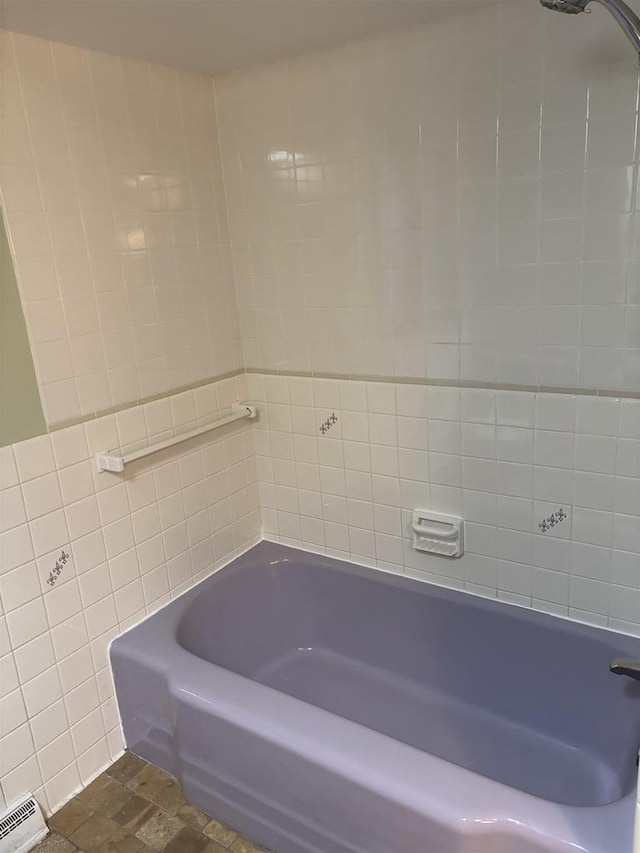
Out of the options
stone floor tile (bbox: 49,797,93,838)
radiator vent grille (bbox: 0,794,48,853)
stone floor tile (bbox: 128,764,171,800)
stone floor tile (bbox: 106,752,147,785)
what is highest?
radiator vent grille (bbox: 0,794,48,853)

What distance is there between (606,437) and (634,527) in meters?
0.26

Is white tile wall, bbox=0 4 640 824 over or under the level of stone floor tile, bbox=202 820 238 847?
over

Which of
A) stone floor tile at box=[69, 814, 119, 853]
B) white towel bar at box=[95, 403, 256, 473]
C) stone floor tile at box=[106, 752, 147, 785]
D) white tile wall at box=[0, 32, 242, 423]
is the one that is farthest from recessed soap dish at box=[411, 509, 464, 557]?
stone floor tile at box=[69, 814, 119, 853]

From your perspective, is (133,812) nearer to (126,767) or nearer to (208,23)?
(126,767)

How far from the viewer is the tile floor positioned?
166cm

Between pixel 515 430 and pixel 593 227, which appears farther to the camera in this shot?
pixel 515 430

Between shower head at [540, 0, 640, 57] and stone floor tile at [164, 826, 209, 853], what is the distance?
6.93ft

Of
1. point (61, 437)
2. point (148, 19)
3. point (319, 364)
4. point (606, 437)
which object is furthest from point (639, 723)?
point (148, 19)

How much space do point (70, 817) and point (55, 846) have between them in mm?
83

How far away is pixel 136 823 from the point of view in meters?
1.72

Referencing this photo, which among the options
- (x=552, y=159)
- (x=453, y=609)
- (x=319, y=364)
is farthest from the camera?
(x=319, y=364)

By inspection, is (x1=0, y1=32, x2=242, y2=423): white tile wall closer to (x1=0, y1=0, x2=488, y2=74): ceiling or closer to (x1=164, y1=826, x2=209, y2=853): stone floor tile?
(x1=0, y1=0, x2=488, y2=74): ceiling

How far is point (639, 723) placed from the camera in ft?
5.52

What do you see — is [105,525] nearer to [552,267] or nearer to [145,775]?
[145,775]
